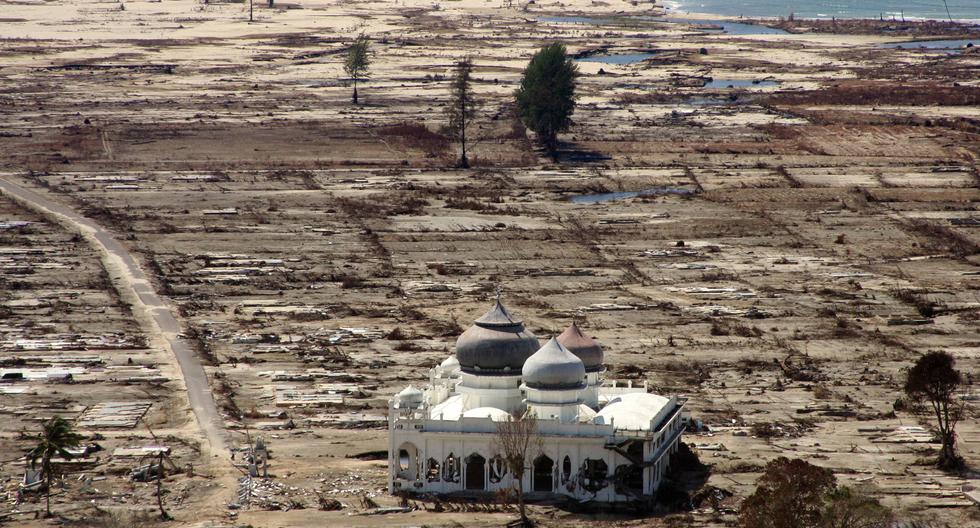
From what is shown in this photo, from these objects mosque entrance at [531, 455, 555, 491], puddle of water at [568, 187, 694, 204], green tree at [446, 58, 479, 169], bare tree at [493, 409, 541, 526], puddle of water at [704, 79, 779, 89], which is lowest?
mosque entrance at [531, 455, 555, 491]

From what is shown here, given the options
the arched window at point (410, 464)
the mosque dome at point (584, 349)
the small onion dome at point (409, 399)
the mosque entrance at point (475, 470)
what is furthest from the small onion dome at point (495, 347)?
the arched window at point (410, 464)

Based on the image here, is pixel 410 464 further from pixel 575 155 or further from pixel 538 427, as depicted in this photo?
pixel 575 155

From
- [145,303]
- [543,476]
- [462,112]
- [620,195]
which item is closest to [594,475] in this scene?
[543,476]

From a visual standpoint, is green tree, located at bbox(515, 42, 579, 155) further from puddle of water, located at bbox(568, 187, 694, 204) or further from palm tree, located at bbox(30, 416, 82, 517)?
palm tree, located at bbox(30, 416, 82, 517)

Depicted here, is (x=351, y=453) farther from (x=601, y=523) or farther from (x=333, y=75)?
(x=333, y=75)

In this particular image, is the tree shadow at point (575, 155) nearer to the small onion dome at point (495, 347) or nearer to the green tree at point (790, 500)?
the small onion dome at point (495, 347)

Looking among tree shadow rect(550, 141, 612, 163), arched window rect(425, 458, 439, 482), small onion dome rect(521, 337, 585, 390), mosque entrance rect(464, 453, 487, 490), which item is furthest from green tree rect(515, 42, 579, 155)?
mosque entrance rect(464, 453, 487, 490)
